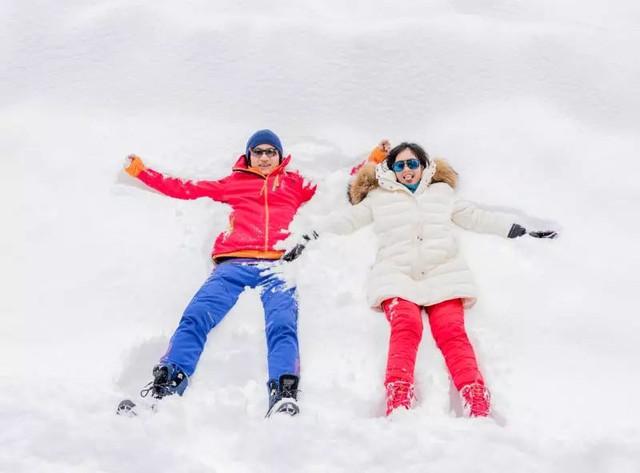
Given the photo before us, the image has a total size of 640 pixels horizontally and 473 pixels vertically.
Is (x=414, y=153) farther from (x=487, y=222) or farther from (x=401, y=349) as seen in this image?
(x=401, y=349)

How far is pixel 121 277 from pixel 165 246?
1.12 ft

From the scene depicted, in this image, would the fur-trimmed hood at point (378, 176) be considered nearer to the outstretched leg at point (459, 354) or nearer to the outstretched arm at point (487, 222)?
the outstretched arm at point (487, 222)

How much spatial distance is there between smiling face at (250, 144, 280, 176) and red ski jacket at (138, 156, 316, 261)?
0.15ft

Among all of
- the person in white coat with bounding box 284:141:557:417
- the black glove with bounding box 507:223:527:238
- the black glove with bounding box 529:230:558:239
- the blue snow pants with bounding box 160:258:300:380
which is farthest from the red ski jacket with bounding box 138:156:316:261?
the black glove with bounding box 529:230:558:239

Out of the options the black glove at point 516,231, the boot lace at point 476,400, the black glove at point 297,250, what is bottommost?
the boot lace at point 476,400

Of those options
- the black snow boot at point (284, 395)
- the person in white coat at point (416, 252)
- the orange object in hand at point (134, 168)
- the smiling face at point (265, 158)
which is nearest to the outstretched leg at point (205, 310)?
the person in white coat at point (416, 252)

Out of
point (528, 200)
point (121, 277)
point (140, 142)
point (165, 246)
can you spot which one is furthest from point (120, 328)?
point (528, 200)

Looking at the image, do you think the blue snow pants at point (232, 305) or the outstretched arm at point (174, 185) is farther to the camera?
the outstretched arm at point (174, 185)

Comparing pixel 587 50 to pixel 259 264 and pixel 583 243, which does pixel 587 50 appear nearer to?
pixel 583 243

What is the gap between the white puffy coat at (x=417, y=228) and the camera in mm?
3041

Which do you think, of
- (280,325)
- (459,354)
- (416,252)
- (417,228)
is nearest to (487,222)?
(417,228)

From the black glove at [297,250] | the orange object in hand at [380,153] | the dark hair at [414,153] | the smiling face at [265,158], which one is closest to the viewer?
the black glove at [297,250]

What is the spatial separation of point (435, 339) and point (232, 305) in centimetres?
117

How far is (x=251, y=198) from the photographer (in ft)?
12.2
